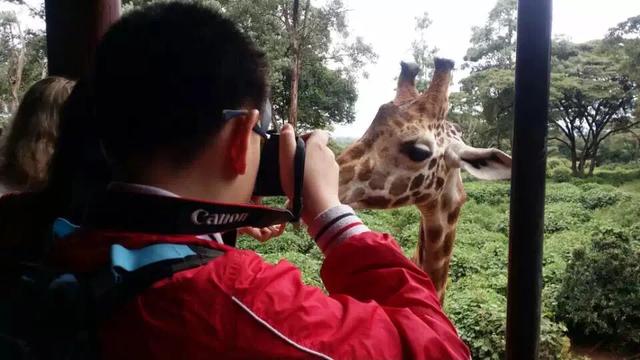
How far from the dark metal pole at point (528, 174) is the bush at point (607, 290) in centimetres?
259

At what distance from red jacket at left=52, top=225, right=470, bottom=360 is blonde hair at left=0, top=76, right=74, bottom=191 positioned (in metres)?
0.95

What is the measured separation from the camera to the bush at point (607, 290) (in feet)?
10.1

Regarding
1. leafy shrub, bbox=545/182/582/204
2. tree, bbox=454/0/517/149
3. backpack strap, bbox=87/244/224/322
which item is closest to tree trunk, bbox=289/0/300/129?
tree, bbox=454/0/517/149

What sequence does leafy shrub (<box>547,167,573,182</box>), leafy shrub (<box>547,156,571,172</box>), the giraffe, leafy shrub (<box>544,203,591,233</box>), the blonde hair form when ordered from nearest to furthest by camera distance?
the blonde hair
the giraffe
leafy shrub (<box>544,203,591,233</box>)
leafy shrub (<box>547,167,573,182</box>)
leafy shrub (<box>547,156,571,172</box>)

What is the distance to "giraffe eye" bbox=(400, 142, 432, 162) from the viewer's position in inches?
63.1

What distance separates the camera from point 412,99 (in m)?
1.66

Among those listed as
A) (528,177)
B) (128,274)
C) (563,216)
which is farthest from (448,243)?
(563,216)

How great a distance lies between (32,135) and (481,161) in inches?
49.5

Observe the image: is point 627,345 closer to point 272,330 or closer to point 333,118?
point 333,118

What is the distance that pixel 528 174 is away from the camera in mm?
889

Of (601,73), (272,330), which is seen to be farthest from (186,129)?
(601,73)

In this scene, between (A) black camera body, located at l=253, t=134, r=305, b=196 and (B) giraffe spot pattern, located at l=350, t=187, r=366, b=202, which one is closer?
(A) black camera body, located at l=253, t=134, r=305, b=196

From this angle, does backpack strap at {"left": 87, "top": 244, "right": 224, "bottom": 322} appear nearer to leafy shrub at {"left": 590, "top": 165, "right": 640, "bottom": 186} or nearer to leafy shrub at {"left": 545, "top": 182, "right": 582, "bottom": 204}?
leafy shrub at {"left": 545, "top": 182, "right": 582, "bottom": 204}

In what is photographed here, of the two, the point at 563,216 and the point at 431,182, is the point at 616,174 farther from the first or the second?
the point at 431,182
